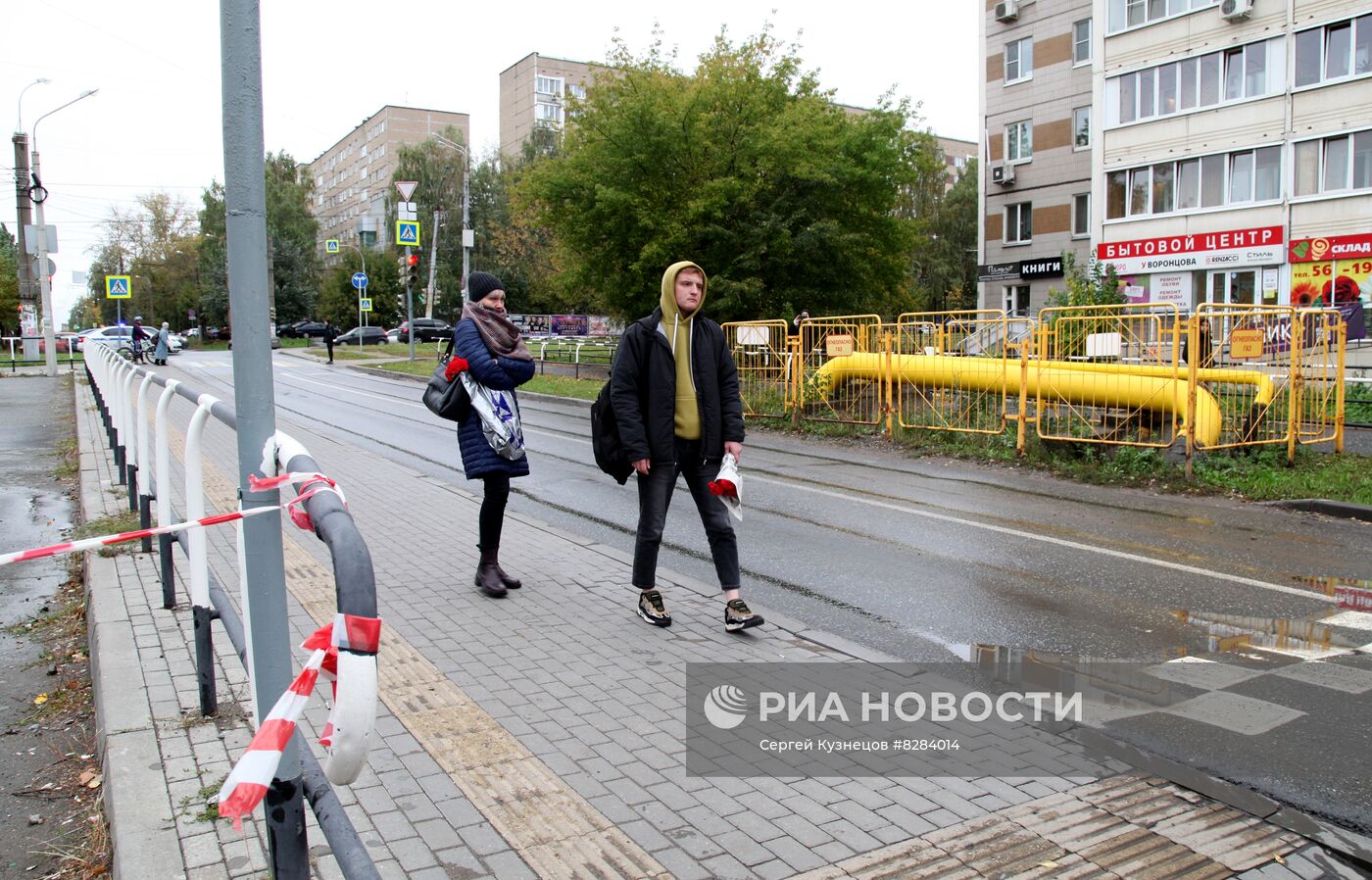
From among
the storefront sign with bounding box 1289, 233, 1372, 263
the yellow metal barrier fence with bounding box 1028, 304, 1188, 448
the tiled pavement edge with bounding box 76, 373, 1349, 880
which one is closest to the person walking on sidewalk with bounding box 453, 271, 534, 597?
the tiled pavement edge with bounding box 76, 373, 1349, 880

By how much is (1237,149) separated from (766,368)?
76.6 ft

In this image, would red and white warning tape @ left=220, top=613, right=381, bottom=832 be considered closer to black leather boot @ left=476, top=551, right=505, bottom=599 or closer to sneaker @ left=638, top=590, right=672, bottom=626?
sneaker @ left=638, top=590, right=672, bottom=626

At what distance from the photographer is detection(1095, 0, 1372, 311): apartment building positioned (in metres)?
30.1

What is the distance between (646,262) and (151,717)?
22484mm

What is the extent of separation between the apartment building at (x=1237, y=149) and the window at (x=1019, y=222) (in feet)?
20.7

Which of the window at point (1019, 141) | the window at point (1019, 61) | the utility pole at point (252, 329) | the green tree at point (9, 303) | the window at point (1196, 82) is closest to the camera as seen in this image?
the utility pole at point (252, 329)

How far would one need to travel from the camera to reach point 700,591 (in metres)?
6.39

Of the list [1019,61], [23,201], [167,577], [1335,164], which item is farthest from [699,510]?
[1019,61]

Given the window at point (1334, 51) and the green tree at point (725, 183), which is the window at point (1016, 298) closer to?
the window at point (1334, 51)

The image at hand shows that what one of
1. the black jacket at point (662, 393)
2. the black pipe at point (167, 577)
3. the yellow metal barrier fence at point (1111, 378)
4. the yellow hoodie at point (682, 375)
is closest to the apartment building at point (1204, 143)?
the yellow metal barrier fence at point (1111, 378)

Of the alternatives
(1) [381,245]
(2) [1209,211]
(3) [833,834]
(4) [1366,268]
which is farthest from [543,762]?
(1) [381,245]

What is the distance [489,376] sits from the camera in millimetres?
6004

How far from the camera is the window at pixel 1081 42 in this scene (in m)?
40.6

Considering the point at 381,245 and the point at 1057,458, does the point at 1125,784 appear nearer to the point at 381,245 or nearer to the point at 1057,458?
the point at 1057,458
